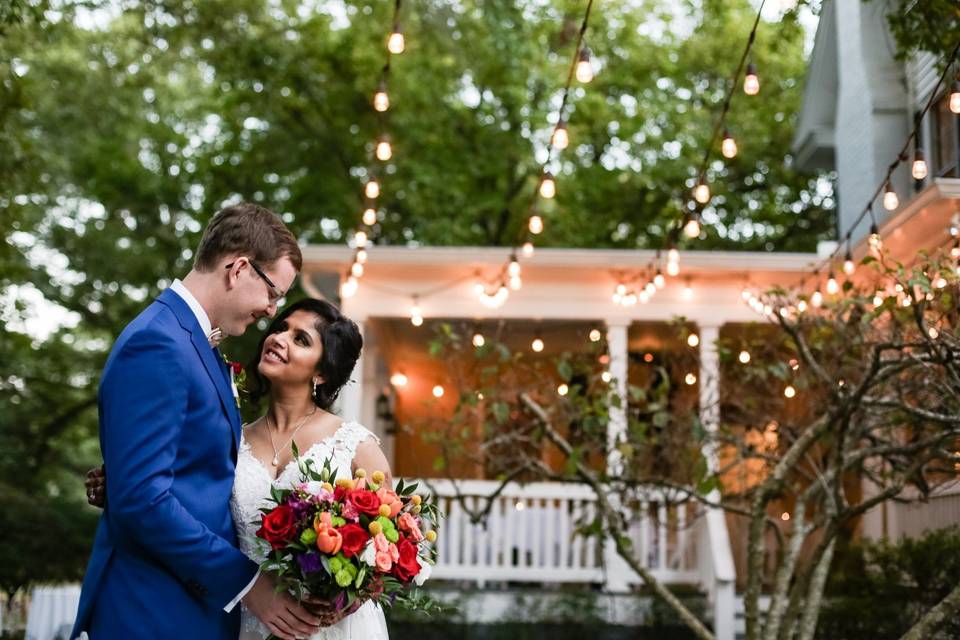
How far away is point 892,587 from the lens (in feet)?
32.8

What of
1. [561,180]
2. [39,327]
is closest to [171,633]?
[561,180]

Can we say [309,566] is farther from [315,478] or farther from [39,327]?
[39,327]

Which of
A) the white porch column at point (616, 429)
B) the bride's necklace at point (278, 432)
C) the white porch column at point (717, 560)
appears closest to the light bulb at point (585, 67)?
the bride's necklace at point (278, 432)

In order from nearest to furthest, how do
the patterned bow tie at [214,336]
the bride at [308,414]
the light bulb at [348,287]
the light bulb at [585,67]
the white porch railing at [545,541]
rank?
the patterned bow tie at [214,336] → the bride at [308,414] → the light bulb at [585,67] → the light bulb at [348,287] → the white porch railing at [545,541]

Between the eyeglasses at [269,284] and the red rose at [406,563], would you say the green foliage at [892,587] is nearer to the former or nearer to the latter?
the red rose at [406,563]

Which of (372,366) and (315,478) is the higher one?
(372,366)

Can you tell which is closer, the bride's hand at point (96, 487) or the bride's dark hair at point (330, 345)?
the bride's hand at point (96, 487)

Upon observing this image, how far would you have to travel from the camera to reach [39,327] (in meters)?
21.0

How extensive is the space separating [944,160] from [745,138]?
8282 millimetres

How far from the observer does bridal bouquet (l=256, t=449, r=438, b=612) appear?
287 centimetres

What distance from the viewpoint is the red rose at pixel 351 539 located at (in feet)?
9.53

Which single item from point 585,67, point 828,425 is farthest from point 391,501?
point 828,425

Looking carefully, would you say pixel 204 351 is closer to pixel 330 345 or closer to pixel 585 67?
pixel 330 345

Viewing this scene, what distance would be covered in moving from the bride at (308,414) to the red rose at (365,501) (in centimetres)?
50
